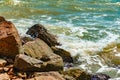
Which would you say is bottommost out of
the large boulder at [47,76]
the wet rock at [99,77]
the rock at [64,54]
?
the wet rock at [99,77]

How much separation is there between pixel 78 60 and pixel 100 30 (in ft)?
15.8

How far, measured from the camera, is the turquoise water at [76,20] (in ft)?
41.8

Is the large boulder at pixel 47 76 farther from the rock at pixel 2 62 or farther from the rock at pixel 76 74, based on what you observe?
the rock at pixel 2 62

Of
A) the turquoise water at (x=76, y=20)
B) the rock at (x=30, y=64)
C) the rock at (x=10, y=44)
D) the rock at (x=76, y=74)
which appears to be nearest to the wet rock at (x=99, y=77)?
the rock at (x=76, y=74)

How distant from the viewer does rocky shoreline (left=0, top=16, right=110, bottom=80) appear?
328 inches

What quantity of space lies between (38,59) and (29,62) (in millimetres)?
853

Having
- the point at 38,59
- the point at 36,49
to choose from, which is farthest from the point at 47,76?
the point at 36,49

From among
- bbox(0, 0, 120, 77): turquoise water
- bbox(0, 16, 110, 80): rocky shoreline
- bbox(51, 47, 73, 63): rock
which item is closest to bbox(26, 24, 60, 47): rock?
bbox(0, 0, 120, 77): turquoise water

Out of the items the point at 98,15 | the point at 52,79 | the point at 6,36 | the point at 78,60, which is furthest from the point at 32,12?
the point at 52,79

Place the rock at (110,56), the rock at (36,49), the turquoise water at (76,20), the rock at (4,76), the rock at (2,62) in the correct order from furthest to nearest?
the turquoise water at (76,20) < the rock at (110,56) < the rock at (36,49) < the rock at (2,62) < the rock at (4,76)

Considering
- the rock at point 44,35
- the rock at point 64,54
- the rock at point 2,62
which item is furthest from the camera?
the rock at point 44,35

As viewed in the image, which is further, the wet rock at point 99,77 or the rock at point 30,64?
the wet rock at point 99,77

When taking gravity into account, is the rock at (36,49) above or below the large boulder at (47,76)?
above

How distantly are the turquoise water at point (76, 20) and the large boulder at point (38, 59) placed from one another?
1504 millimetres
